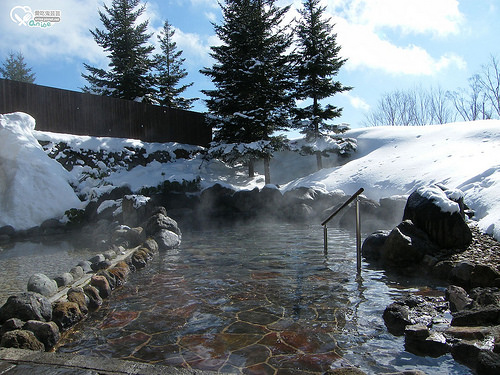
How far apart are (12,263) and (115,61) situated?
17.8 metres

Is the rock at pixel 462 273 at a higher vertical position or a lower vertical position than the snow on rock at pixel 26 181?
lower

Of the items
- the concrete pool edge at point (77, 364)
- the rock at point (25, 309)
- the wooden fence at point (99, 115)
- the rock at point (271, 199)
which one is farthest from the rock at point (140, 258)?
the wooden fence at point (99, 115)

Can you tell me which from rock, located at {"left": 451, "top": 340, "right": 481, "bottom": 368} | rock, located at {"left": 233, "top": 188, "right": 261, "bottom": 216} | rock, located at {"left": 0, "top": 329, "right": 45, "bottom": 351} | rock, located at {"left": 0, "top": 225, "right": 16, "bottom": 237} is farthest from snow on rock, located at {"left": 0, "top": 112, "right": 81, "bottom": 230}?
rock, located at {"left": 451, "top": 340, "right": 481, "bottom": 368}

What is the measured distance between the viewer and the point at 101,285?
5.10m

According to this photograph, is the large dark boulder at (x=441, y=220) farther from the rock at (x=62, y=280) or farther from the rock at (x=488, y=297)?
the rock at (x=62, y=280)

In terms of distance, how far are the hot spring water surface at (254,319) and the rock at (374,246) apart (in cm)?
33

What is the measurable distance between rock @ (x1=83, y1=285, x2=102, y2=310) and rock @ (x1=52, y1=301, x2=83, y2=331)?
342 mm

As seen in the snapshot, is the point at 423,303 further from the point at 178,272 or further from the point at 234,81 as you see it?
the point at 234,81

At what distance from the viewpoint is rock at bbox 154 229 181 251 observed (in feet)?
29.0

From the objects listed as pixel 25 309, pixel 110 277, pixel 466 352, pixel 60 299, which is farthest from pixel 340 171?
pixel 25 309

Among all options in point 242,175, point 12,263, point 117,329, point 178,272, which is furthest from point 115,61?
point 117,329

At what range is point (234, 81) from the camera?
18.9 metres

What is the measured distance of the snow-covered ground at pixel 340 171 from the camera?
11.4 meters

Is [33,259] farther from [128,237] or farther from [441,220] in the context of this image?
[441,220]
